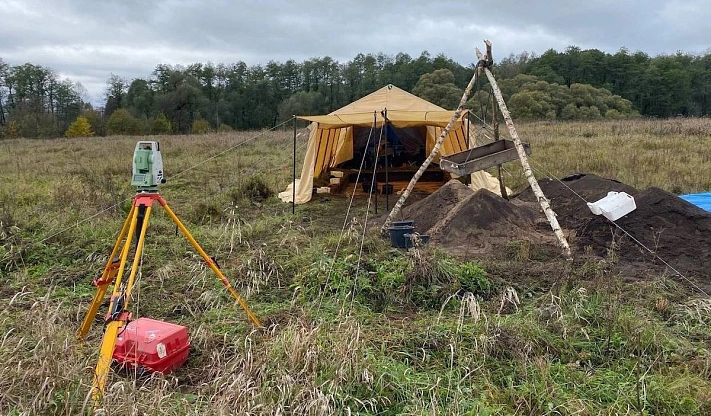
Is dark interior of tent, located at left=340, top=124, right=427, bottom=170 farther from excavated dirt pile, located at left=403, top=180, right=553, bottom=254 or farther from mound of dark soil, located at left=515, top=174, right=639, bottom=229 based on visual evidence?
excavated dirt pile, located at left=403, top=180, right=553, bottom=254

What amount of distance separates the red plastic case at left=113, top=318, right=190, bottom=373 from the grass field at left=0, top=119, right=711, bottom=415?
0.30 ft

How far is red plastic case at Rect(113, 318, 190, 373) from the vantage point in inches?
110

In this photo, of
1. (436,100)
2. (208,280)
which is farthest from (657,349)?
(436,100)

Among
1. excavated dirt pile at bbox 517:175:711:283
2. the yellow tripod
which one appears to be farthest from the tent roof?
the yellow tripod

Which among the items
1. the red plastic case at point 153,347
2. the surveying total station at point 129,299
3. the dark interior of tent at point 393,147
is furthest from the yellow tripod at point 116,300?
the dark interior of tent at point 393,147

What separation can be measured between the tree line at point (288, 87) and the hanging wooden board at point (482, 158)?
3185 centimetres

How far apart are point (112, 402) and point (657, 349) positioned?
3127mm

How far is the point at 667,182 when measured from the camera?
9086 mm

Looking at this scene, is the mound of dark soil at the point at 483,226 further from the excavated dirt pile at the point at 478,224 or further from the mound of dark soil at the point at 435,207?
the mound of dark soil at the point at 435,207

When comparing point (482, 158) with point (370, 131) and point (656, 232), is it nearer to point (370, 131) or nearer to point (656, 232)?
point (656, 232)

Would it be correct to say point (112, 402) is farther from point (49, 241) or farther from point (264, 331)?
point (49, 241)

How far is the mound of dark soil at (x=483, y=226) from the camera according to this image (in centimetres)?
555

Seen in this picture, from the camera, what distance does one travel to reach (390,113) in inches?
315

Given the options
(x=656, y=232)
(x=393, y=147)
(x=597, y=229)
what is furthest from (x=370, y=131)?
(x=656, y=232)
